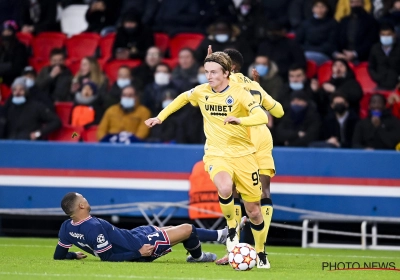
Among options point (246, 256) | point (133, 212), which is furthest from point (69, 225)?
point (133, 212)

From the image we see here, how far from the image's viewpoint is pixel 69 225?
33.3 ft

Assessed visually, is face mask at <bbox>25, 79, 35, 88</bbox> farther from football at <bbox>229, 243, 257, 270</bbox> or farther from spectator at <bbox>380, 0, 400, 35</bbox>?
football at <bbox>229, 243, 257, 270</bbox>

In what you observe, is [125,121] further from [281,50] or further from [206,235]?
[206,235]

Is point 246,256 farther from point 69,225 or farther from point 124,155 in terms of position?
point 124,155

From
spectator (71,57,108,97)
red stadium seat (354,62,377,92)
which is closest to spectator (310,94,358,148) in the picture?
red stadium seat (354,62,377,92)

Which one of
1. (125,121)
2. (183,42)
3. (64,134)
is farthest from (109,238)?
Result: (183,42)

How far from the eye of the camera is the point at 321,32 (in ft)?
58.1

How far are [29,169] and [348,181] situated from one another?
4.90 meters

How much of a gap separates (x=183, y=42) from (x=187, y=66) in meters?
1.62

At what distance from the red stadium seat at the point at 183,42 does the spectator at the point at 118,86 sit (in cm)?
156

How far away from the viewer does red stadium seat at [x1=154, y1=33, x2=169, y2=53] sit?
18656 mm

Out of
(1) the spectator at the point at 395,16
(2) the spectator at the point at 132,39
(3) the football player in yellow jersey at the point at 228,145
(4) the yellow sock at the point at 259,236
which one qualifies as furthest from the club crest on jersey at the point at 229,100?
(1) the spectator at the point at 395,16

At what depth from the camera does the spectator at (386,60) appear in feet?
54.3

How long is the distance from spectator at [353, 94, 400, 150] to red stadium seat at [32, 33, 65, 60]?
6.91 metres
